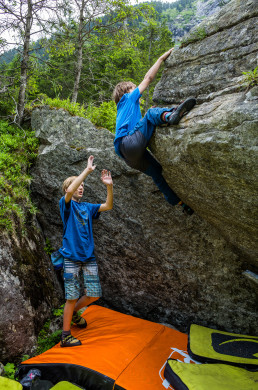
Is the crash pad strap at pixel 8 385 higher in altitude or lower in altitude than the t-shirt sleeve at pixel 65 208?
lower

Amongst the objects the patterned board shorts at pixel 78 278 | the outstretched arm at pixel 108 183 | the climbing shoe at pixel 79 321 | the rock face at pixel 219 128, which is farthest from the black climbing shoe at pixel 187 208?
the climbing shoe at pixel 79 321

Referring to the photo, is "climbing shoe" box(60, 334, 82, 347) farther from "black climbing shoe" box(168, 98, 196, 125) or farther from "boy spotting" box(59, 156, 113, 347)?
"black climbing shoe" box(168, 98, 196, 125)

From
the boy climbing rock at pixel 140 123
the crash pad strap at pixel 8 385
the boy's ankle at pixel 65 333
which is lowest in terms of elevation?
the boy's ankle at pixel 65 333

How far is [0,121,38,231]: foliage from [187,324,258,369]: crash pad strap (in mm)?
3470

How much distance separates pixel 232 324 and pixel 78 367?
8.31 ft

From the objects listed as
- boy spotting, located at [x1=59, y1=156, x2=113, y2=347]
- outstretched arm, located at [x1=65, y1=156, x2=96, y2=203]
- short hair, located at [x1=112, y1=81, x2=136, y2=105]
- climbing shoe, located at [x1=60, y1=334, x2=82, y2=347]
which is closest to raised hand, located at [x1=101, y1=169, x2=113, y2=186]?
boy spotting, located at [x1=59, y1=156, x2=113, y2=347]

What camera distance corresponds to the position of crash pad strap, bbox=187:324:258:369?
128 inches

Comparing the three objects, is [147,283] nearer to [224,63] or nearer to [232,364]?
[232,364]

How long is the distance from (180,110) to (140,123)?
0.65m

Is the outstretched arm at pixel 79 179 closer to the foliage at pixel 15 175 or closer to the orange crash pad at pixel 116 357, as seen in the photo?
the foliage at pixel 15 175

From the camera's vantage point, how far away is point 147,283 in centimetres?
494

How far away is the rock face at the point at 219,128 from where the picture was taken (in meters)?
2.42

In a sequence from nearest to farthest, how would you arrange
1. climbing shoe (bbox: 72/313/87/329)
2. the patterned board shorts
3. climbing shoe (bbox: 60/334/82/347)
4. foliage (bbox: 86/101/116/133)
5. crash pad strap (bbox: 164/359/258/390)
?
crash pad strap (bbox: 164/359/258/390)
climbing shoe (bbox: 60/334/82/347)
the patterned board shorts
climbing shoe (bbox: 72/313/87/329)
foliage (bbox: 86/101/116/133)

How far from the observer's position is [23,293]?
4090mm
